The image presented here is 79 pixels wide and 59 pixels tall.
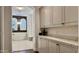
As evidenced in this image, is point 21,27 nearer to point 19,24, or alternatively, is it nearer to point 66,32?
point 19,24

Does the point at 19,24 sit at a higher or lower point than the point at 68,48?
higher

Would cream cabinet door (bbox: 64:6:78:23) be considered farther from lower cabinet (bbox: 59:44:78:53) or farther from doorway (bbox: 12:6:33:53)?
doorway (bbox: 12:6:33:53)

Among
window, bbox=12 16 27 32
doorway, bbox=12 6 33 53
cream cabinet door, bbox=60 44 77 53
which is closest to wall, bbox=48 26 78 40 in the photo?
cream cabinet door, bbox=60 44 77 53

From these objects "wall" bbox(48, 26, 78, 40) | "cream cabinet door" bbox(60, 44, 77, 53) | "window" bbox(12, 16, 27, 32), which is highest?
"window" bbox(12, 16, 27, 32)

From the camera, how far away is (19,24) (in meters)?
6.09

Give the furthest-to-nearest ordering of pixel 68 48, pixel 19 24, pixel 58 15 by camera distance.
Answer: pixel 19 24, pixel 58 15, pixel 68 48

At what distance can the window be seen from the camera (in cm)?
590

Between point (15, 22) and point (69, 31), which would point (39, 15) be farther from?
point (15, 22)

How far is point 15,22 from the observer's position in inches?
232

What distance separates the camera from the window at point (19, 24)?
5.90 meters

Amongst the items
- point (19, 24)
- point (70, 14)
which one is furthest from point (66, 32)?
point (19, 24)
